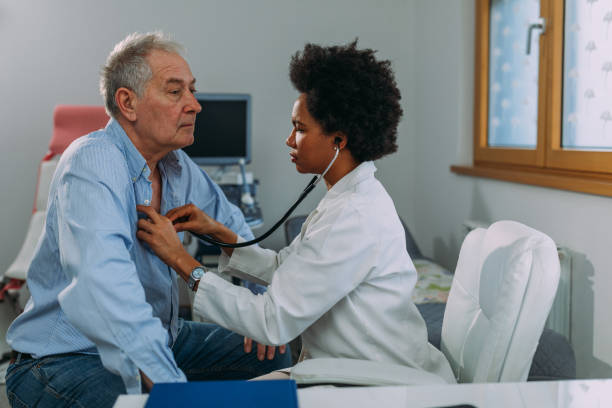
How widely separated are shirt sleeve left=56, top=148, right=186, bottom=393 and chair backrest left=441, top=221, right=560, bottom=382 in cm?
55

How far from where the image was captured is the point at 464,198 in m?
2.91

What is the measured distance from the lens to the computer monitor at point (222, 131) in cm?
297

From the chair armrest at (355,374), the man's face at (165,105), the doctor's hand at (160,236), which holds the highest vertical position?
the man's face at (165,105)

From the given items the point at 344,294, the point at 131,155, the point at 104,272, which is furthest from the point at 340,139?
the point at 104,272

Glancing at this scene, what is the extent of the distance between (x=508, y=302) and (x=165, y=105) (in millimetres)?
812

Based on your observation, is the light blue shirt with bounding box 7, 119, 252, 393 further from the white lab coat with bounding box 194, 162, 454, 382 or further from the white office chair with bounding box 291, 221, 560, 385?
the white office chair with bounding box 291, 221, 560, 385

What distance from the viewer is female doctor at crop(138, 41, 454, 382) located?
1072mm

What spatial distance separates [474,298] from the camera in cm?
118

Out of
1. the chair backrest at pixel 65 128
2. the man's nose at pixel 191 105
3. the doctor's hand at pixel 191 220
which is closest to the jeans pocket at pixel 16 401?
the doctor's hand at pixel 191 220

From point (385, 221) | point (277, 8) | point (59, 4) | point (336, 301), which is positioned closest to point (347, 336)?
point (336, 301)

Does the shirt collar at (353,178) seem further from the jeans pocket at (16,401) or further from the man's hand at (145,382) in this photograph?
the jeans pocket at (16,401)

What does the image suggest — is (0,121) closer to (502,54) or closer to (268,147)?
(268,147)

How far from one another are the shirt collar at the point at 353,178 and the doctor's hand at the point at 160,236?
340 millimetres

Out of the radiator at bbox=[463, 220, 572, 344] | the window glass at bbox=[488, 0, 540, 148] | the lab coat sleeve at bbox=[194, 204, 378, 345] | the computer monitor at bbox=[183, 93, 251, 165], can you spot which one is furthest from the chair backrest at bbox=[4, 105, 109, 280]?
the radiator at bbox=[463, 220, 572, 344]
